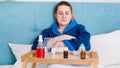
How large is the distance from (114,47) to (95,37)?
200 millimetres

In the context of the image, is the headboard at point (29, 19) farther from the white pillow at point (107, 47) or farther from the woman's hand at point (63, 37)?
the woman's hand at point (63, 37)

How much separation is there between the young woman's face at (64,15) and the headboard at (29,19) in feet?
0.46

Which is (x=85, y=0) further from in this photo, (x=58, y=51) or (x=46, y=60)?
(x=46, y=60)

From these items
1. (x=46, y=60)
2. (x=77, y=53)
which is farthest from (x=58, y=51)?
(x=46, y=60)

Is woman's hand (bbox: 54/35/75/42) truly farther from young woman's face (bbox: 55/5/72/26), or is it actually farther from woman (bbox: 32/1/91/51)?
young woman's face (bbox: 55/5/72/26)

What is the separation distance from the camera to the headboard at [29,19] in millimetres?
2316

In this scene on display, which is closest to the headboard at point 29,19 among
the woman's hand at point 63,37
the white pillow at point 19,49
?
the white pillow at point 19,49

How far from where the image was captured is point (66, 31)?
2.15m

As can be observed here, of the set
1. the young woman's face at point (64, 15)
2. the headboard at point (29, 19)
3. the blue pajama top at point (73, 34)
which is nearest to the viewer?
the blue pajama top at point (73, 34)

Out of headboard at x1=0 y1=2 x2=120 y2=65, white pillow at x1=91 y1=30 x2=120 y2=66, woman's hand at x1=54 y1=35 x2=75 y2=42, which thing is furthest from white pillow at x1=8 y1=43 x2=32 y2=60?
white pillow at x1=91 y1=30 x2=120 y2=66

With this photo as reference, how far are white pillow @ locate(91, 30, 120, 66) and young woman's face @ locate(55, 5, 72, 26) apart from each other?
29cm

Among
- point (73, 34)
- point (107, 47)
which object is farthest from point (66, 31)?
point (107, 47)

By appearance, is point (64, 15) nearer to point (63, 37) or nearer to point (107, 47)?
point (63, 37)

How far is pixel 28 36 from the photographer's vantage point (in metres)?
2.33
